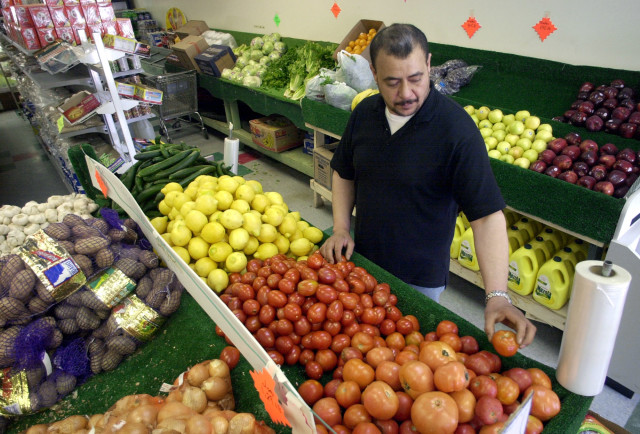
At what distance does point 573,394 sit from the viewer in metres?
1.03

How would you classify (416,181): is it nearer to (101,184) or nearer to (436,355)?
(436,355)

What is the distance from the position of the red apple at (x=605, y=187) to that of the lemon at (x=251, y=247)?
6.55 feet

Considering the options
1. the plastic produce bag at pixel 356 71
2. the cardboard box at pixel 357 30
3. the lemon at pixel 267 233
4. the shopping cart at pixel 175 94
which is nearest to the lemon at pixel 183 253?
the lemon at pixel 267 233

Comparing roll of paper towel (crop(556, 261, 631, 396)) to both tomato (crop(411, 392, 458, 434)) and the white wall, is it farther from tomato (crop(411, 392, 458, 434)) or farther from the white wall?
the white wall

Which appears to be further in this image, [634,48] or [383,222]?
[634,48]

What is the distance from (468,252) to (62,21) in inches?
188

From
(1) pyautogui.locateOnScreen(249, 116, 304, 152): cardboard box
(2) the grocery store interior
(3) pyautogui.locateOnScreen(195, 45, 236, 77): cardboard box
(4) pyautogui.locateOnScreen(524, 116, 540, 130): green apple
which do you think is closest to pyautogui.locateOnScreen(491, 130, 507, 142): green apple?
(4) pyautogui.locateOnScreen(524, 116, 540, 130): green apple

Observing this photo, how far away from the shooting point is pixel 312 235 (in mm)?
1900

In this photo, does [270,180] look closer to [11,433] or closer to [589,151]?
[589,151]

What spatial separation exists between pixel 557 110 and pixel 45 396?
3719 mm

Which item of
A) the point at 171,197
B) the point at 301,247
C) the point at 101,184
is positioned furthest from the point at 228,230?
the point at 101,184

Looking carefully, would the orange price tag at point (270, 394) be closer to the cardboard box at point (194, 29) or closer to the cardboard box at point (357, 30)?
the cardboard box at point (357, 30)

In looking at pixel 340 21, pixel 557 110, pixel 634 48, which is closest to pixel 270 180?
pixel 340 21

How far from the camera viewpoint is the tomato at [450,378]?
2.89ft
